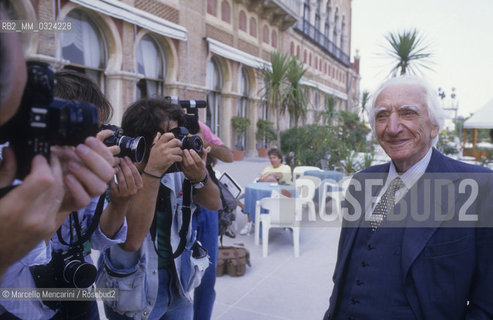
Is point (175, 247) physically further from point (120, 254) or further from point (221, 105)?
point (221, 105)

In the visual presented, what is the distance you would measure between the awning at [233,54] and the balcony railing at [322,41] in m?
6.83

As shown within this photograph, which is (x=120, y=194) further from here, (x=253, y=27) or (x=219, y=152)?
(x=253, y=27)

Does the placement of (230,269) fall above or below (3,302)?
below

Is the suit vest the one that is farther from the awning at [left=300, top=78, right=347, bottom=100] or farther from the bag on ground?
the awning at [left=300, top=78, right=347, bottom=100]

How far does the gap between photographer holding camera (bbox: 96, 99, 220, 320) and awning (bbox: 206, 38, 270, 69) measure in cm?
1140

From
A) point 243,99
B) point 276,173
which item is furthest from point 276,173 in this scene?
point 243,99

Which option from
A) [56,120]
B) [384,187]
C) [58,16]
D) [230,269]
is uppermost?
[58,16]

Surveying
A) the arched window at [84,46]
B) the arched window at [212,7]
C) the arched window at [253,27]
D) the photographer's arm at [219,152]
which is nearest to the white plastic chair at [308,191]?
the photographer's arm at [219,152]

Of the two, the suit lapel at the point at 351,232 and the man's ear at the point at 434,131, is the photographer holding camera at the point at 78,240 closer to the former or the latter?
the suit lapel at the point at 351,232

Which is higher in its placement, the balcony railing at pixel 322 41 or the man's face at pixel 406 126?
the balcony railing at pixel 322 41

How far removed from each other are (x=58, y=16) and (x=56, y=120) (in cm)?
819

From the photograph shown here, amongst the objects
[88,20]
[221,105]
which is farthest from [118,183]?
[221,105]

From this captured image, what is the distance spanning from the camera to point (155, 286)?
4.63 ft

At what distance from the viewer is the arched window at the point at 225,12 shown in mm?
13345
